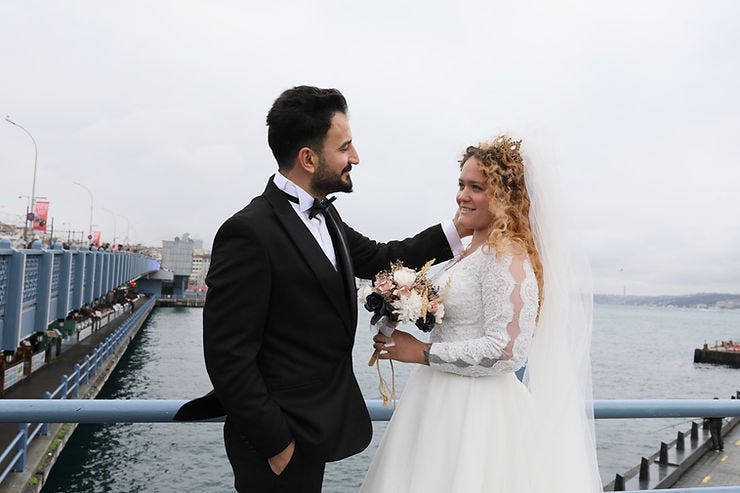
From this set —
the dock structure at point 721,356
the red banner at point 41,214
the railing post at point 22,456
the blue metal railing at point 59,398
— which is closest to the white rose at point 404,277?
the blue metal railing at point 59,398

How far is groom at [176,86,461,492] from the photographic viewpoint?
1861 millimetres

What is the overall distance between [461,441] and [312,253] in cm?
109

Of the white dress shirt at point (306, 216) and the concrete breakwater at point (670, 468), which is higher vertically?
the white dress shirt at point (306, 216)

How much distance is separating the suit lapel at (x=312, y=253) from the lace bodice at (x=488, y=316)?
1.94ft

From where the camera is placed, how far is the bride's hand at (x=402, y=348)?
2455 millimetres

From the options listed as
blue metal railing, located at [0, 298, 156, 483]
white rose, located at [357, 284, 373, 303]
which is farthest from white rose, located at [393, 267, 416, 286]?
blue metal railing, located at [0, 298, 156, 483]

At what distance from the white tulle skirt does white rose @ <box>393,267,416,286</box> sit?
0.52m

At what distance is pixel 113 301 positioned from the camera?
63.7 meters

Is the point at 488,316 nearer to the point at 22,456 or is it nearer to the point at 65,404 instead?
the point at 65,404

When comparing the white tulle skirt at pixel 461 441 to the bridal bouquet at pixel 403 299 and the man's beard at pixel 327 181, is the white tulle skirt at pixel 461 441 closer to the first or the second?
the bridal bouquet at pixel 403 299

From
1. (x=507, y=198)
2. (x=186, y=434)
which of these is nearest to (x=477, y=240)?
(x=507, y=198)

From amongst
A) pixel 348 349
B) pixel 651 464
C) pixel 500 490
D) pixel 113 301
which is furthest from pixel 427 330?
pixel 113 301

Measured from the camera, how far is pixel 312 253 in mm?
2080

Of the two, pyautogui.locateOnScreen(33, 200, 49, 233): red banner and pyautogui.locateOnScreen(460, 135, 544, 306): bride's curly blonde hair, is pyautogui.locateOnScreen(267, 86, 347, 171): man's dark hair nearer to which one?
pyautogui.locateOnScreen(460, 135, 544, 306): bride's curly blonde hair
